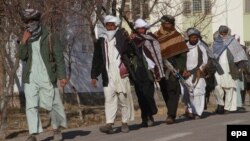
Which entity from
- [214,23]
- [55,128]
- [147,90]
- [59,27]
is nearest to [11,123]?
[59,27]

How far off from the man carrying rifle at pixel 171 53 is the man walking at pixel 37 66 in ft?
11.7

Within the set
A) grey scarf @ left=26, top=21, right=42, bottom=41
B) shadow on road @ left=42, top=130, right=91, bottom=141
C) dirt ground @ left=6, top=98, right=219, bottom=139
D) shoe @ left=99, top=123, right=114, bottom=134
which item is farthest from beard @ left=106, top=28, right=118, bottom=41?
dirt ground @ left=6, top=98, right=219, bottom=139

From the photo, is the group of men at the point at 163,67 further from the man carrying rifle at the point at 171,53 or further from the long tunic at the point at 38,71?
the long tunic at the point at 38,71

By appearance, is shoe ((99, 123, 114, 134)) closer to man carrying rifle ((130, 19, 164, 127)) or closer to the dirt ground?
man carrying rifle ((130, 19, 164, 127))

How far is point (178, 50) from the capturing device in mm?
14281

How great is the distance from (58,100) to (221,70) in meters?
5.87

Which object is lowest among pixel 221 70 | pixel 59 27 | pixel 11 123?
pixel 11 123

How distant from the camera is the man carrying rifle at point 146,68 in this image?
13.2 m

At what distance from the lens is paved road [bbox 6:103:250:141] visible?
11392mm

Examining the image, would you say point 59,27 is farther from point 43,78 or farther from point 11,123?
point 43,78

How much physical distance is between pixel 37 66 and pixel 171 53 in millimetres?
4028

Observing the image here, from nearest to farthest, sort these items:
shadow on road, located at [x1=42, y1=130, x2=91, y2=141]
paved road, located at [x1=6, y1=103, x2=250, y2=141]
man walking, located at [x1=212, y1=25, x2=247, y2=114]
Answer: paved road, located at [x1=6, y1=103, x2=250, y2=141] → shadow on road, located at [x1=42, y1=130, x2=91, y2=141] → man walking, located at [x1=212, y1=25, x2=247, y2=114]

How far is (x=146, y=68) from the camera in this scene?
43.6 ft

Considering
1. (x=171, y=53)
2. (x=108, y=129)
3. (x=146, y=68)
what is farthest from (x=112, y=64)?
(x=171, y=53)
